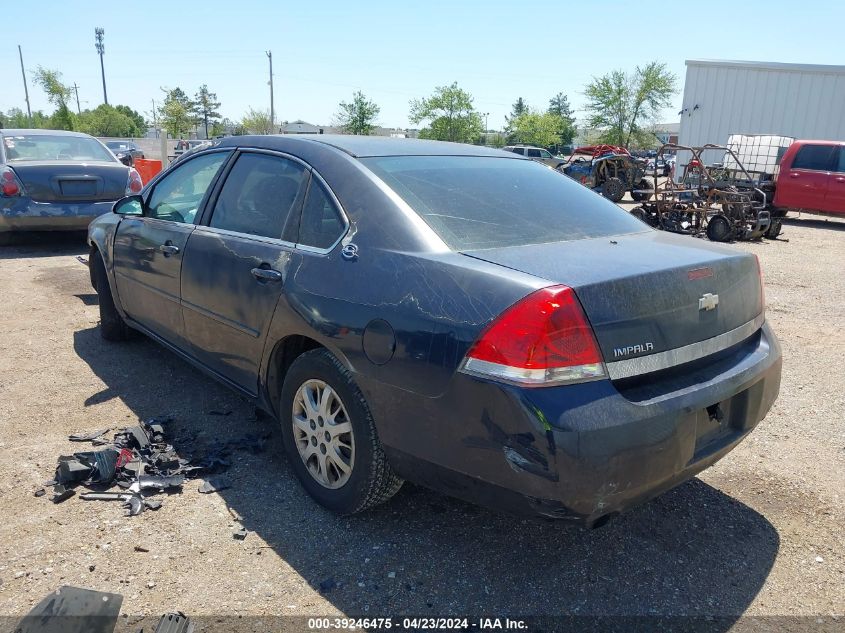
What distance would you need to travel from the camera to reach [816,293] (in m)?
8.19

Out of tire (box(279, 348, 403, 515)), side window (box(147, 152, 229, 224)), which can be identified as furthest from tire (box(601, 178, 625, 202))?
tire (box(279, 348, 403, 515))

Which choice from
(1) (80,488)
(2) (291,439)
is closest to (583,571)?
(2) (291,439)

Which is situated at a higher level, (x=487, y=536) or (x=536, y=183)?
(x=536, y=183)

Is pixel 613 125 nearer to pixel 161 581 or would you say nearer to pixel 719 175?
pixel 719 175

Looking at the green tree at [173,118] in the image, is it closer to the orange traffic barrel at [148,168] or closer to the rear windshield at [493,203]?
the orange traffic barrel at [148,168]

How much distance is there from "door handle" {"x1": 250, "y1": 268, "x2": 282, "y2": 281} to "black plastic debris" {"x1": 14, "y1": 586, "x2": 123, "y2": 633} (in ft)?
4.68

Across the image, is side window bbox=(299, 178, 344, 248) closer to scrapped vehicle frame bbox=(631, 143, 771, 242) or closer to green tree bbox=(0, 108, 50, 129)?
scrapped vehicle frame bbox=(631, 143, 771, 242)

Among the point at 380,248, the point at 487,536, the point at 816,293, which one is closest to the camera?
the point at 380,248

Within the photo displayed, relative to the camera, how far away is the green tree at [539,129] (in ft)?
223

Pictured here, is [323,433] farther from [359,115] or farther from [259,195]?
[359,115]

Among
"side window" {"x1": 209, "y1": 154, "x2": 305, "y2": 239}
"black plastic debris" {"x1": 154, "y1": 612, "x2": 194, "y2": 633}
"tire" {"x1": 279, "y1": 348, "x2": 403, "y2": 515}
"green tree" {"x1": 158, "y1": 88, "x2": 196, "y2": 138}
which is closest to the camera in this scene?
"black plastic debris" {"x1": 154, "y1": 612, "x2": 194, "y2": 633}

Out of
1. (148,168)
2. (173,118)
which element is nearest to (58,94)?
(173,118)

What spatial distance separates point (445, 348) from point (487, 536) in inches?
42.1

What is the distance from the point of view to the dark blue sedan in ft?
7.16
